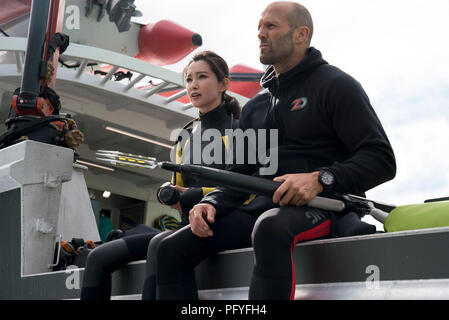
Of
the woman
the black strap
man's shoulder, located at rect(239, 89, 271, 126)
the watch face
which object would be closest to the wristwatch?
the watch face

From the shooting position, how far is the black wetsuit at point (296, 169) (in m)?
1.56

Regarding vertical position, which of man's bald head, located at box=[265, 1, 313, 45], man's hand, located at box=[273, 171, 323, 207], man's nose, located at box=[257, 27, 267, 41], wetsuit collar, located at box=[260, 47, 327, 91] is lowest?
man's hand, located at box=[273, 171, 323, 207]

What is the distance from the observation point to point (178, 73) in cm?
1087

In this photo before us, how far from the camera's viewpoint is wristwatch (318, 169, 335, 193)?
64.9 inches

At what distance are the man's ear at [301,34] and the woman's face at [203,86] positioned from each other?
0.74m

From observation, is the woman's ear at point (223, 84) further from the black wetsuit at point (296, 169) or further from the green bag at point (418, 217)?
the green bag at point (418, 217)

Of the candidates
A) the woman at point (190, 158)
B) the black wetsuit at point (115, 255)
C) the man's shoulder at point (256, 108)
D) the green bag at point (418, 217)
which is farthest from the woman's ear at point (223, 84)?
the green bag at point (418, 217)

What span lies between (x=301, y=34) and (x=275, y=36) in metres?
0.11

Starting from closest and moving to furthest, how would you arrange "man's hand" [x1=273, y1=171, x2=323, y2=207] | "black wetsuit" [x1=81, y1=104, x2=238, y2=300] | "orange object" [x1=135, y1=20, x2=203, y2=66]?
1. "man's hand" [x1=273, y1=171, x2=323, y2=207]
2. "black wetsuit" [x1=81, y1=104, x2=238, y2=300]
3. "orange object" [x1=135, y1=20, x2=203, y2=66]

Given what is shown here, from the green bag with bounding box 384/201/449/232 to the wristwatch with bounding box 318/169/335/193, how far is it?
8.4 inches

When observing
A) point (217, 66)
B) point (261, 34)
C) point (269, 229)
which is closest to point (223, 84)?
point (217, 66)

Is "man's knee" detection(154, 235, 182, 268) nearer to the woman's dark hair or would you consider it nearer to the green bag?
the green bag
